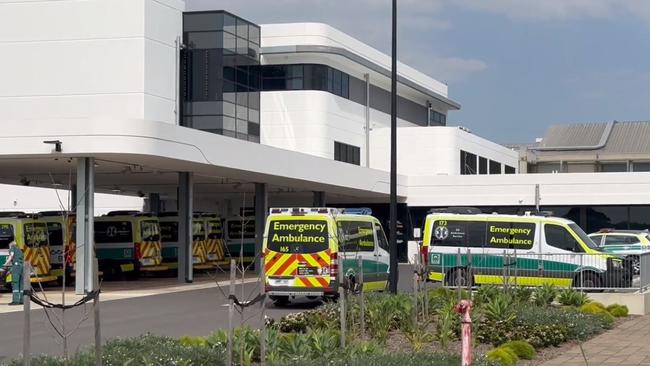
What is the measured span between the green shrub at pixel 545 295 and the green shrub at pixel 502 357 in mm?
6936

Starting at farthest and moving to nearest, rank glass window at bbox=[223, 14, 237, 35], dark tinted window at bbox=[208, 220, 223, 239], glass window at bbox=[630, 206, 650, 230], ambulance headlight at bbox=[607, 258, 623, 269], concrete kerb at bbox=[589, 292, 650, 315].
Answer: glass window at bbox=[223, 14, 237, 35]
glass window at bbox=[630, 206, 650, 230]
dark tinted window at bbox=[208, 220, 223, 239]
ambulance headlight at bbox=[607, 258, 623, 269]
concrete kerb at bbox=[589, 292, 650, 315]

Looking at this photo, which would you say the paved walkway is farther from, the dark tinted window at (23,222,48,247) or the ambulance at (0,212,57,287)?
the dark tinted window at (23,222,48,247)

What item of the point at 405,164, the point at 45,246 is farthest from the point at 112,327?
the point at 405,164

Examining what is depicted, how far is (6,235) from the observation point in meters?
30.8

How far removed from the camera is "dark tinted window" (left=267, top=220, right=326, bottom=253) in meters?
24.0

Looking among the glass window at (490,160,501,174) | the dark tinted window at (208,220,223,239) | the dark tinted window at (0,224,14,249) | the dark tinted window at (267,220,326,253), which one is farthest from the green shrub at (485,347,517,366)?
the glass window at (490,160,501,174)

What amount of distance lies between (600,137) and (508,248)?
6854 centimetres

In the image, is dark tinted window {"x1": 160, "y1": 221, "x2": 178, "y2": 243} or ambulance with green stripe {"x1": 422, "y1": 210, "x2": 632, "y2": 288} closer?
ambulance with green stripe {"x1": 422, "y1": 210, "x2": 632, "y2": 288}

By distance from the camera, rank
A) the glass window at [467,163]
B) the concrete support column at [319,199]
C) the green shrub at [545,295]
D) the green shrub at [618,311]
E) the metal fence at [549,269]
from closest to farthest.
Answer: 1. the green shrub at [545,295]
2. the green shrub at [618,311]
3. the metal fence at [549,269]
4. the concrete support column at [319,199]
5. the glass window at [467,163]

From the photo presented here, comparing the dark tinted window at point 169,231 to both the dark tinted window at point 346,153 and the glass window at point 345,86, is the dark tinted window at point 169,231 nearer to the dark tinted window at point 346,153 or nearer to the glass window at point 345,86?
the dark tinted window at point 346,153

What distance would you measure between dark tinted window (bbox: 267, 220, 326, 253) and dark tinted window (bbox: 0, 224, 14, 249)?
33.0 ft

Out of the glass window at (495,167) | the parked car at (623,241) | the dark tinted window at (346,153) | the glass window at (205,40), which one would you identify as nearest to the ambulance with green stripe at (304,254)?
the parked car at (623,241)

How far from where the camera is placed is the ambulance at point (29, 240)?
101 ft

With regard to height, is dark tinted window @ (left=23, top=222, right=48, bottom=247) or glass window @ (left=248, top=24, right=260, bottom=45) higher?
glass window @ (left=248, top=24, right=260, bottom=45)
